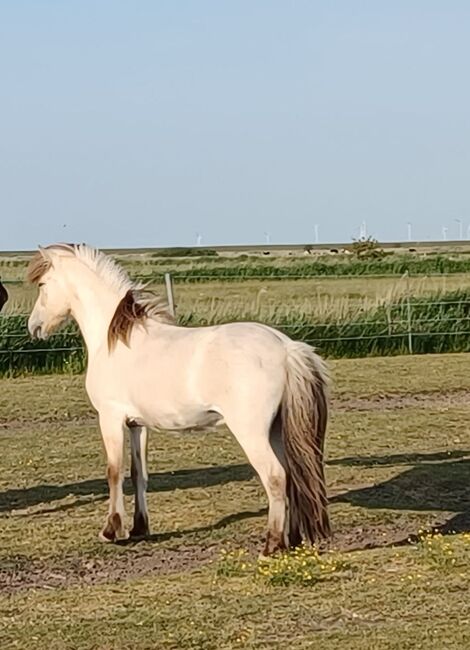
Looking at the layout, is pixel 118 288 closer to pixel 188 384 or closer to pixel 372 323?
pixel 188 384

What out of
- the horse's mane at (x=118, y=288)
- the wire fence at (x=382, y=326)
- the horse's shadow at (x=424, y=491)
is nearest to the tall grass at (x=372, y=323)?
the wire fence at (x=382, y=326)

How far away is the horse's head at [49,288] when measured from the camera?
788 centimetres

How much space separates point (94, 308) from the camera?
25.5ft

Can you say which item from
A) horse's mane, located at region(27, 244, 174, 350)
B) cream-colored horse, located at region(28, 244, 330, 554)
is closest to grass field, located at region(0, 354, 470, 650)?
cream-colored horse, located at region(28, 244, 330, 554)

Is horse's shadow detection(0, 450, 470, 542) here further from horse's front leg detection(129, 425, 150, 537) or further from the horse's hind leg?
the horse's hind leg

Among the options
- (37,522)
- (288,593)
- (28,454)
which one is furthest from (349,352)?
(288,593)

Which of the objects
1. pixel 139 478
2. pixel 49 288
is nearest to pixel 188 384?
pixel 139 478

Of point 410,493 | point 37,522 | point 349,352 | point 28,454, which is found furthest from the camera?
point 349,352

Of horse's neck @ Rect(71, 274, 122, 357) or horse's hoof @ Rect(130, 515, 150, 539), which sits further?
horse's neck @ Rect(71, 274, 122, 357)

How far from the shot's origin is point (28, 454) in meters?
11.2

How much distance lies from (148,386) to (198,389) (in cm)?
42

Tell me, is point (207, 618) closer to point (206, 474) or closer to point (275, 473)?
point (275, 473)

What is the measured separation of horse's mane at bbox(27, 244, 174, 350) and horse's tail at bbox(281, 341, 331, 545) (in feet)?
3.90

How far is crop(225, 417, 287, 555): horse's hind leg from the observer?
667 cm
